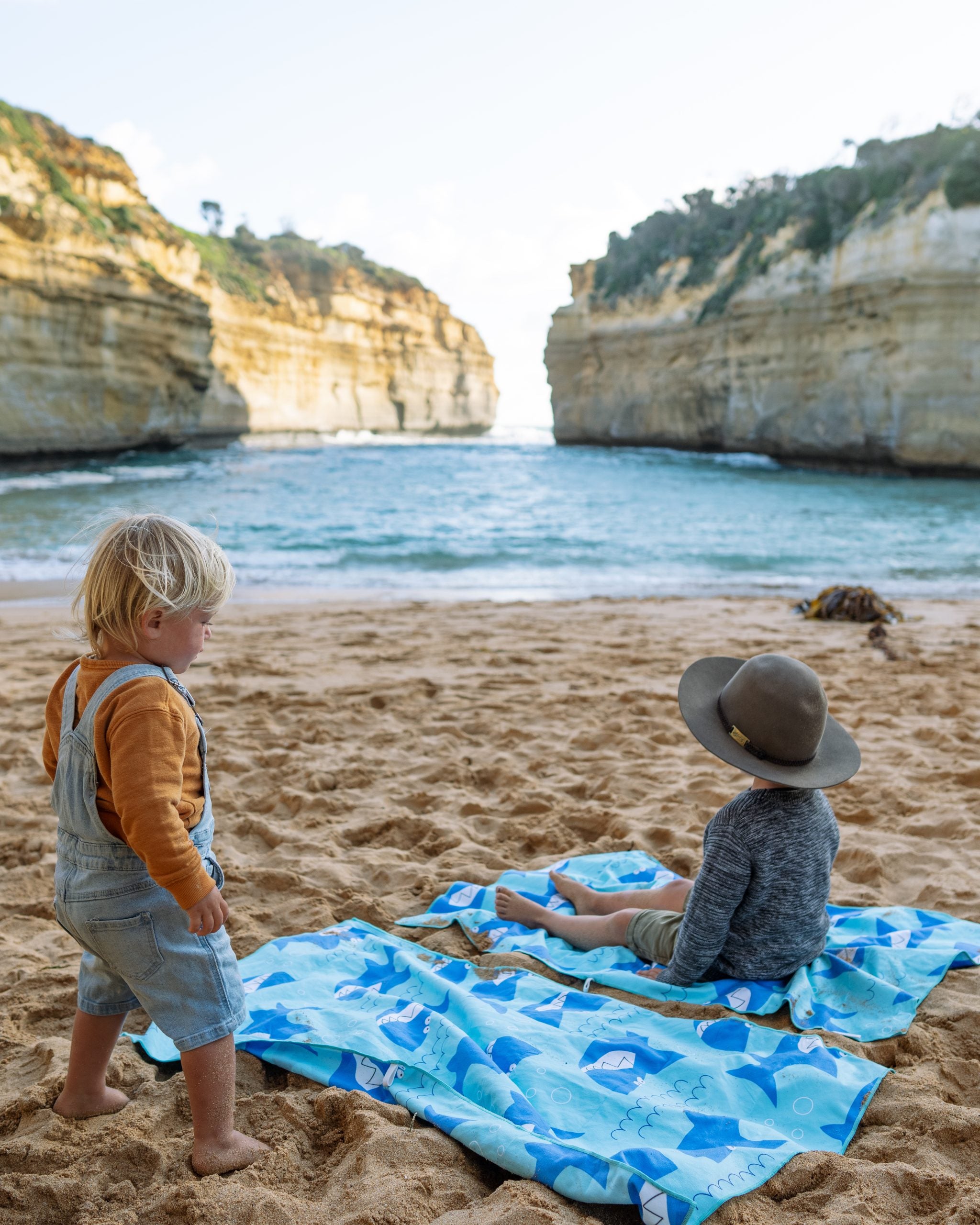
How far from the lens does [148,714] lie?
1397mm

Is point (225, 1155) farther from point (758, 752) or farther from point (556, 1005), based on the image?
point (758, 752)

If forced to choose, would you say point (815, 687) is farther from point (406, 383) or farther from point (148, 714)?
point (406, 383)

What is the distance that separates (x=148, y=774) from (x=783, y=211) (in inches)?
1240

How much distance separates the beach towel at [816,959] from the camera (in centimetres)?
206

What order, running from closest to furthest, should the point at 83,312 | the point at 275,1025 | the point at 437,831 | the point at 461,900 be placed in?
the point at 275,1025 → the point at 461,900 → the point at 437,831 → the point at 83,312

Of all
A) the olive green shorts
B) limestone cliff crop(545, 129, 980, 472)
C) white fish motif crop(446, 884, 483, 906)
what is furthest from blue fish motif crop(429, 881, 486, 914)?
limestone cliff crop(545, 129, 980, 472)

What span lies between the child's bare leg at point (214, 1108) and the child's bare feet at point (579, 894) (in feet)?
3.95

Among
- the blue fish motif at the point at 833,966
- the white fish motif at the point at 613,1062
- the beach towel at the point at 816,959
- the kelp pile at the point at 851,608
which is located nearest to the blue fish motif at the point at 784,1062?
the beach towel at the point at 816,959

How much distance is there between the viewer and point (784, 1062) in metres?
1.83

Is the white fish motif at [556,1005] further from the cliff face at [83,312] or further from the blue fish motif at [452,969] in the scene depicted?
the cliff face at [83,312]

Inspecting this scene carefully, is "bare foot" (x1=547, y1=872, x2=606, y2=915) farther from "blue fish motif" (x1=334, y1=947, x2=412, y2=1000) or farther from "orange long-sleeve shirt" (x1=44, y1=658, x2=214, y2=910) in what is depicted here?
"orange long-sleeve shirt" (x1=44, y1=658, x2=214, y2=910)

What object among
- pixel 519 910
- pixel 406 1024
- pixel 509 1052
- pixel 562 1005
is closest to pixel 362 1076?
pixel 406 1024

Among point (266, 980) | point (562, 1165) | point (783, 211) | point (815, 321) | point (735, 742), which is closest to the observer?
point (562, 1165)

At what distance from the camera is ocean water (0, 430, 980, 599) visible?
392 inches
